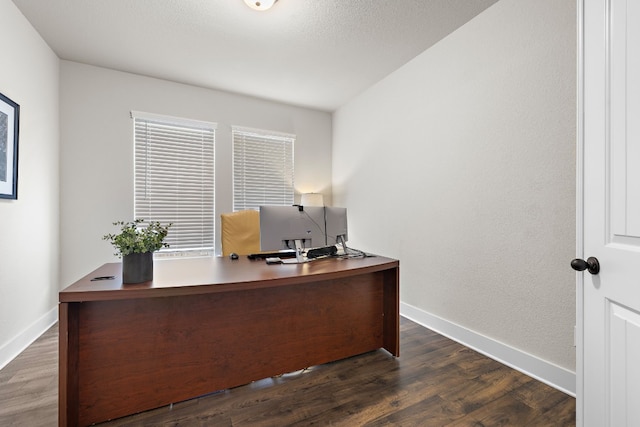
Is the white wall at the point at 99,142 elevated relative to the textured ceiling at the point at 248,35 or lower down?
lower down

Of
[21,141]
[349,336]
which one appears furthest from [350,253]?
[21,141]

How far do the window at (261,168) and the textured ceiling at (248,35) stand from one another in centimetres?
78

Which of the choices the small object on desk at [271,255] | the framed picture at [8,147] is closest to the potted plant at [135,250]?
the small object on desk at [271,255]

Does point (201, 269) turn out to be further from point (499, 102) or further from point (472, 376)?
point (499, 102)

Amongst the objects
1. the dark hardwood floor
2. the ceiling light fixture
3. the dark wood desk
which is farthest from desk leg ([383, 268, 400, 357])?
the ceiling light fixture

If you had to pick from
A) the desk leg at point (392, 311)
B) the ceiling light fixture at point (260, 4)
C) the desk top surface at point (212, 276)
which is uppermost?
the ceiling light fixture at point (260, 4)

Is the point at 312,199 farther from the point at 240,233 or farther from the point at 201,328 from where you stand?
the point at 201,328

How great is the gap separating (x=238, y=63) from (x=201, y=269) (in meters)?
2.31

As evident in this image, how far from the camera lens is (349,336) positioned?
7.09ft

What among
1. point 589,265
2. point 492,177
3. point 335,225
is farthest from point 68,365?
point 492,177

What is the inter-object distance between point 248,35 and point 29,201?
7.92ft

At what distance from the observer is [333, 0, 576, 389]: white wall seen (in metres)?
1.84

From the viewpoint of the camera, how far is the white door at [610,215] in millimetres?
892

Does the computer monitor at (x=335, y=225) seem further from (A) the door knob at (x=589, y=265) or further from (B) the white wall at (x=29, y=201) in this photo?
(B) the white wall at (x=29, y=201)
